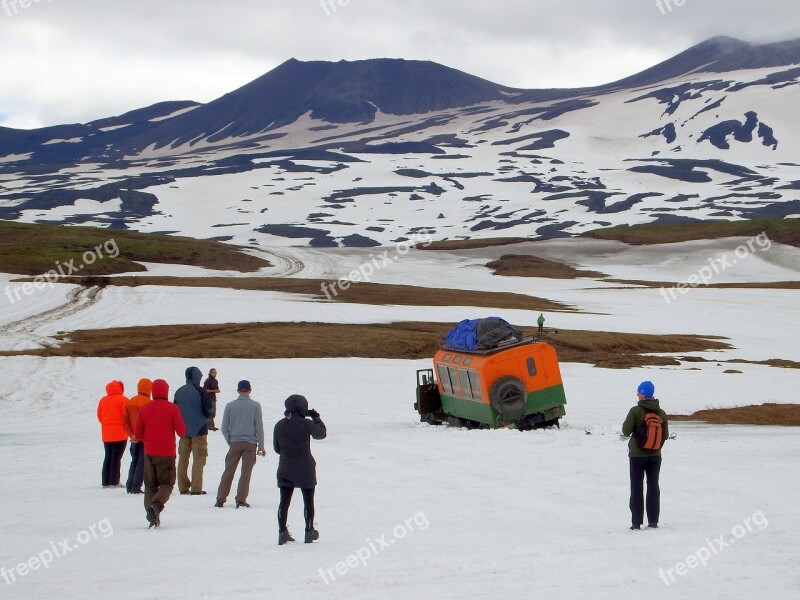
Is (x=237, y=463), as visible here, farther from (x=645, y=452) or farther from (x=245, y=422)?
(x=645, y=452)

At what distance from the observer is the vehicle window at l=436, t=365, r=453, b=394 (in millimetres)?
26312

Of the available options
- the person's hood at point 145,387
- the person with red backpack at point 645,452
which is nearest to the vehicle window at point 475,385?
the person's hood at point 145,387

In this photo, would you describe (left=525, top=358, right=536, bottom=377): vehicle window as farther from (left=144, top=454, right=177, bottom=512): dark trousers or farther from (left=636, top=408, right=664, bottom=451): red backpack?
(left=144, top=454, right=177, bottom=512): dark trousers

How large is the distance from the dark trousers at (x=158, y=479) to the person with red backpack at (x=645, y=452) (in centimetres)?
686

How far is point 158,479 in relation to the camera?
13.9m

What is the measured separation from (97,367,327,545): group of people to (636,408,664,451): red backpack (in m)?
4.58

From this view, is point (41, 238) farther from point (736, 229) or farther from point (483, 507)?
point (483, 507)

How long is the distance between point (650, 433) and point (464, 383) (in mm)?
12336

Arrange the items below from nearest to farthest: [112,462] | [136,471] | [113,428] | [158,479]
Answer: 1. [158,479]
2. [136,471]
3. [113,428]
4. [112,462]

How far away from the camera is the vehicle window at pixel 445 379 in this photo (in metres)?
26.3

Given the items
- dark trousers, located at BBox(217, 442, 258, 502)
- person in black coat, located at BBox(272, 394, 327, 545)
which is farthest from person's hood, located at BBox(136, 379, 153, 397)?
person in black coat, located at BBox(272, 394, 327, 545)

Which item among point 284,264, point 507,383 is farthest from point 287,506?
point 284,264

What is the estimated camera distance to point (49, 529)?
13562 mm

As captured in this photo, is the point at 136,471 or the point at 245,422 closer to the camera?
the point at 245,422
